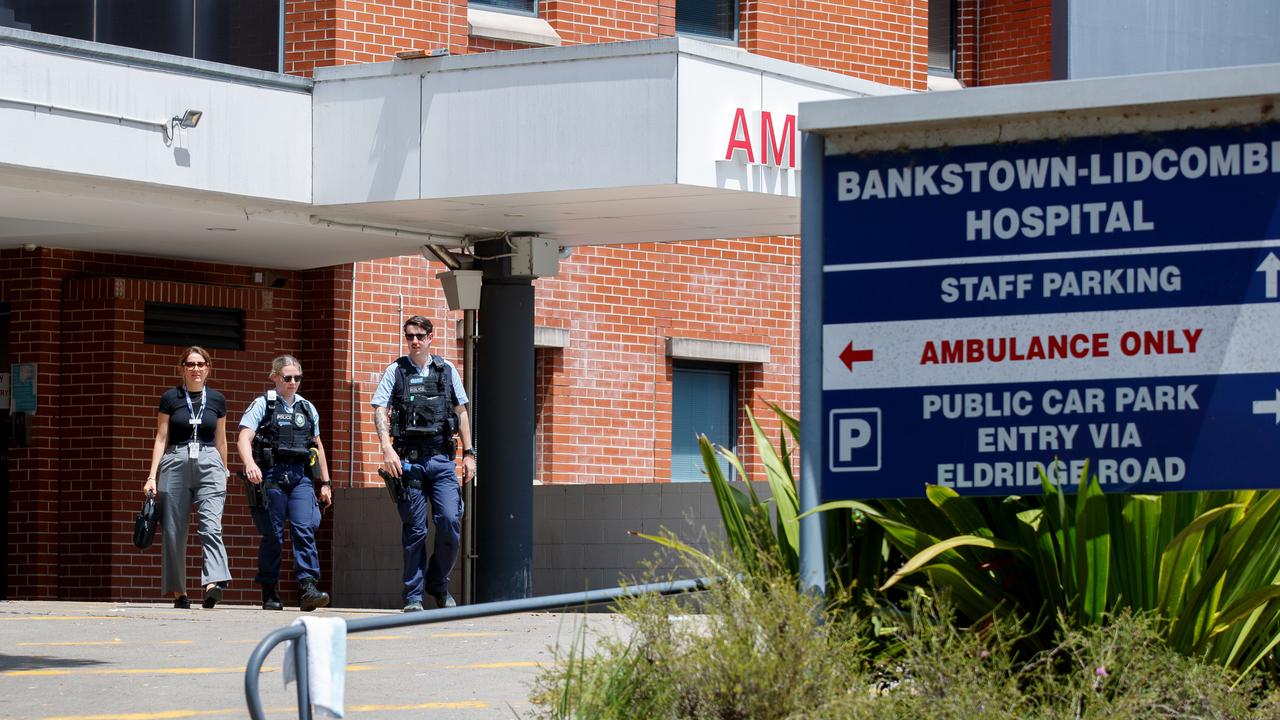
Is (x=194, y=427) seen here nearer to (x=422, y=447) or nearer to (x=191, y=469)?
(x=191, y=469)

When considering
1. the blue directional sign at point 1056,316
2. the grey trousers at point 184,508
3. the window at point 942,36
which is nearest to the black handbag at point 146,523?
the grey trousers at point 184,508

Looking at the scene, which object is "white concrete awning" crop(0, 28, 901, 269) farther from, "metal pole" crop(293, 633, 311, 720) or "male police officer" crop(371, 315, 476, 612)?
"metal pole" crop(293, 633, 311, 720)

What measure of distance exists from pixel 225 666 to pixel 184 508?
4.49 metres

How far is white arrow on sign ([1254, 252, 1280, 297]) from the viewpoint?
5.57m

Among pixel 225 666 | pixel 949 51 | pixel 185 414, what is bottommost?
pixel 225 666

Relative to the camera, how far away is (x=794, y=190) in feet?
44.6

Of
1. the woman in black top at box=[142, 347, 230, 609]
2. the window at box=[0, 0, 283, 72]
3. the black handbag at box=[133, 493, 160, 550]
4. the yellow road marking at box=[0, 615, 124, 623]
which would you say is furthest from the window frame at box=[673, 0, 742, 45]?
the yellow road marking at box=[0, 615, 124, 623]

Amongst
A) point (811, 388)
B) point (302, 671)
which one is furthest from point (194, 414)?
point (302, 671)

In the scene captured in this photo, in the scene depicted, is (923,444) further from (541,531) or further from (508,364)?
(541,531)

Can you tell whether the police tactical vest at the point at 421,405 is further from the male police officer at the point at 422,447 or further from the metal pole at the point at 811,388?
the metal pole at the point at 811,388

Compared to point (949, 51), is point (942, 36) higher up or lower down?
higher up

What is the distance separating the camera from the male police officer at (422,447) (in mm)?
13289

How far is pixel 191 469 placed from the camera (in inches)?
542

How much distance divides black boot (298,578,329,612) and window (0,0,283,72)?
150 inches
